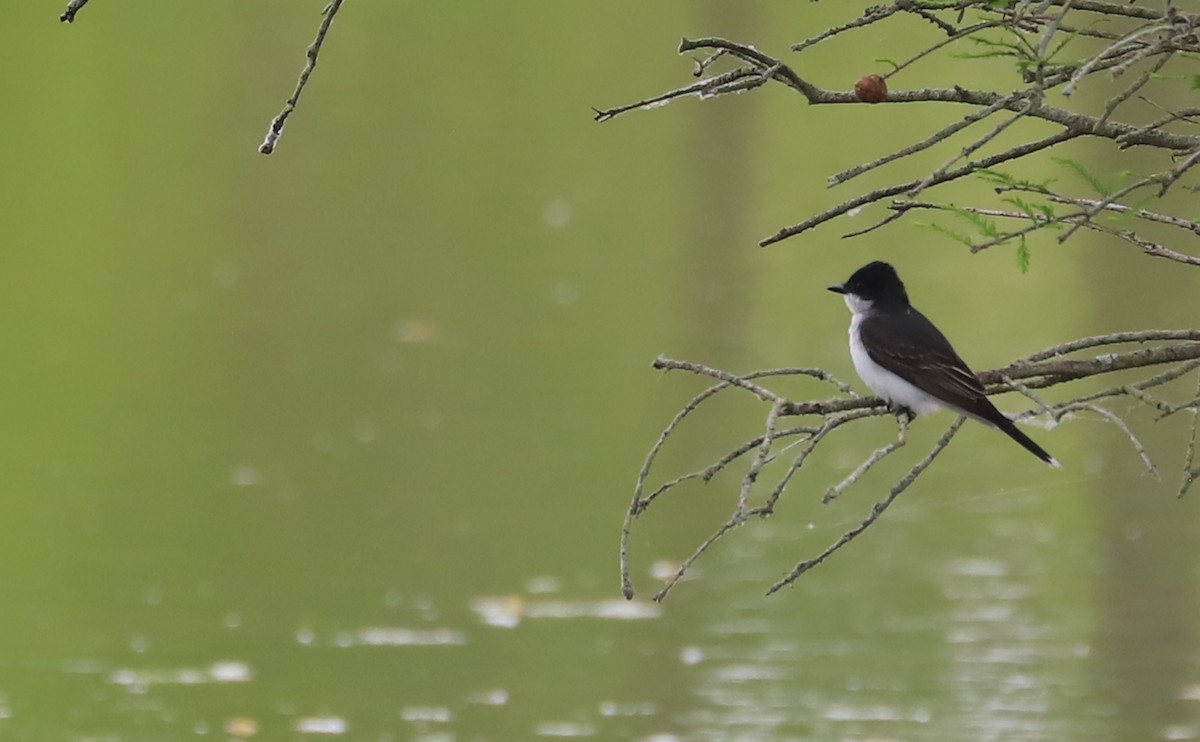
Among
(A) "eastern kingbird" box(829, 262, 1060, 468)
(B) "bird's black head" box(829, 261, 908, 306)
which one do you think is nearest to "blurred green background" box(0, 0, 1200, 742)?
(B) "bird's black head" box(829, 261, 908, 306)

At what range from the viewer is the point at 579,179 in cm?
1841

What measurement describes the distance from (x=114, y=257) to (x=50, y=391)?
370 centimetres

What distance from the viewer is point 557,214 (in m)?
16.9

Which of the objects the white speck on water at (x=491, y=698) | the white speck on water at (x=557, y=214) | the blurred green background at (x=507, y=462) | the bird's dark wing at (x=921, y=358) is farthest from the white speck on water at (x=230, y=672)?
the white speck on water at (x=557, y=214)

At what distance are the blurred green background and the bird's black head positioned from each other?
199cm

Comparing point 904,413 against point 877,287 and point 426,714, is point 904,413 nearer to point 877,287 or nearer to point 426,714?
point 877,287

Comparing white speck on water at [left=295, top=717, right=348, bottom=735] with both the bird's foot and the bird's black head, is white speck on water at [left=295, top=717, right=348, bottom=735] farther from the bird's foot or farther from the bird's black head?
the bird's foot

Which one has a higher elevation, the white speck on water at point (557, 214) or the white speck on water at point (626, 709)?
the white speck on water at point (557, 214)

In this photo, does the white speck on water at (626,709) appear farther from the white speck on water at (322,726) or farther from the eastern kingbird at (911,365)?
the eastern kingbird at (911,365)

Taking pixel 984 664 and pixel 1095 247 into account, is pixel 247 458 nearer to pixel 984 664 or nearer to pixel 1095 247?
pixel 984 664

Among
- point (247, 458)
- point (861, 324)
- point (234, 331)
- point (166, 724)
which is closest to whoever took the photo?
point (861, 324)

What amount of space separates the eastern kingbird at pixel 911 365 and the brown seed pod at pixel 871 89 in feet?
5.22

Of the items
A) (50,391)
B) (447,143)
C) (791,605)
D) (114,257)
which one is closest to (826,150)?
(447,143)

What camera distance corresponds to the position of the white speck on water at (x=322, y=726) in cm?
761
